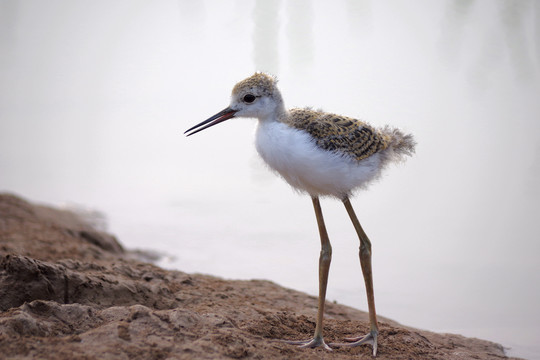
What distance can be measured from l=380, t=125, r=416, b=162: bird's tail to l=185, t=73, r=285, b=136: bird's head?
0.86m

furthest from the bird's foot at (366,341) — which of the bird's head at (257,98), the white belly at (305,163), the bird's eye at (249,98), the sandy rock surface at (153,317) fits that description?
the bird's eye at (249,98)

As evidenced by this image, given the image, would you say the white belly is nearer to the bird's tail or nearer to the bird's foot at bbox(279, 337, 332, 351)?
the bird's tail

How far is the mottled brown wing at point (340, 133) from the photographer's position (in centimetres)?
382

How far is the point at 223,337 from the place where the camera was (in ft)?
11.2

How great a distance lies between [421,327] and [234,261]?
8.67ft

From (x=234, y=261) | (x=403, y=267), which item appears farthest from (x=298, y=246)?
(x=403, y=267)

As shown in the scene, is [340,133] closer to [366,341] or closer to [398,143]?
[398,143]

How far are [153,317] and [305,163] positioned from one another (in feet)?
4.28

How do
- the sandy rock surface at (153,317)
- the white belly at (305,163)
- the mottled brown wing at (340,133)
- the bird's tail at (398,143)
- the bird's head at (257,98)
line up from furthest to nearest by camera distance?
the bird's tail at (398,143) < the bird's head at (257,98) < the mottled brown wing at (340,133) < the white belly at (305,163) < the sandy rock surface at (153,317)

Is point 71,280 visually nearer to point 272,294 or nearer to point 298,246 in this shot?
point 272,294

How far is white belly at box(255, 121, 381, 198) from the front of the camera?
146 inches

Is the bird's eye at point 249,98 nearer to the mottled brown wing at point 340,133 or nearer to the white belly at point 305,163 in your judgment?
the white belly at point 305,163

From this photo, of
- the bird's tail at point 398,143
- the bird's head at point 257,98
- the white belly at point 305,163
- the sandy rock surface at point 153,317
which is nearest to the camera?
the sandy rock surface at point 153,317

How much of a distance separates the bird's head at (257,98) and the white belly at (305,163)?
88 mm
